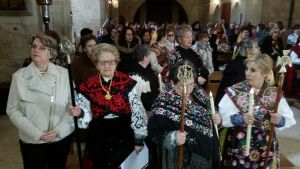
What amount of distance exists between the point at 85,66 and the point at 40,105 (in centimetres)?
138

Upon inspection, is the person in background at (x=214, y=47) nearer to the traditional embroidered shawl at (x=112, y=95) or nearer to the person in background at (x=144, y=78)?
the person in background at (x=144, y=78)

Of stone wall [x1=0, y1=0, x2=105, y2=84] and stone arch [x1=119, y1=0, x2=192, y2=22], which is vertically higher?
stone arch [x1=119, y1=0, x2=192, y2=22]

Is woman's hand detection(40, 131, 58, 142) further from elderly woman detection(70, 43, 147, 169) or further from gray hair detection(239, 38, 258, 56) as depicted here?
gray hair detection(239, 38, 258, 56)

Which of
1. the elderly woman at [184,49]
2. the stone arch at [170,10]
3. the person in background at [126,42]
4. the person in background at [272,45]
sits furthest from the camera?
the stone arch at [170,10]

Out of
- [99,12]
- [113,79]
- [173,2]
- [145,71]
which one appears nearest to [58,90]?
[113,79]

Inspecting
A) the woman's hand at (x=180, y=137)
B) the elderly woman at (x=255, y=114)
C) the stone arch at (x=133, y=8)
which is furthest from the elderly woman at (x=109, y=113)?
the stone arch at (x=133, y=8)

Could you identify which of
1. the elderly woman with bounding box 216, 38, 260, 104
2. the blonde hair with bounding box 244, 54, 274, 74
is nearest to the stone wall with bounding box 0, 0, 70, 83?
the elderly woman with bounding box 216, 38, 260, 104

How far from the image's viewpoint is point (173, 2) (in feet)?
81.3

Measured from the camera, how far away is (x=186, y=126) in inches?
103

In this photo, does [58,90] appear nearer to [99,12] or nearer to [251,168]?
[251,168]

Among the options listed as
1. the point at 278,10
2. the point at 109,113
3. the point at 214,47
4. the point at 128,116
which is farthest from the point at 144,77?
the point at 278,10

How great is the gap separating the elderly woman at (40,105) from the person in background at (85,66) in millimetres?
1112

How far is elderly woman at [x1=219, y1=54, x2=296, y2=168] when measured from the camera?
284 centimetres

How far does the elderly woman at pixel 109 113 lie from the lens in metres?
2.71
